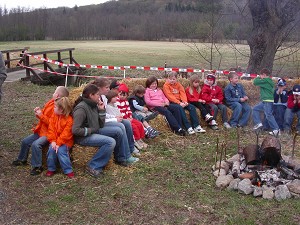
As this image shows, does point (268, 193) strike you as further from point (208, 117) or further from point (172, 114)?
point (208, 117)

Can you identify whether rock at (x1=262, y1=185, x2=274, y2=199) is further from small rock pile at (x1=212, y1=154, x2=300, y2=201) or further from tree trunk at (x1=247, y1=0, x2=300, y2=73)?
tree trunk at (x1=247, y1=0, x2=300, y2=73)

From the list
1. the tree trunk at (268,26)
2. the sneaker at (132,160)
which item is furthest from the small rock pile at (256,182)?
the tree trunk at (268,26)

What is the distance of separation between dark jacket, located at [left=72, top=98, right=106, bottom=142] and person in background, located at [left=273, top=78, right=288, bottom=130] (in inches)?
173

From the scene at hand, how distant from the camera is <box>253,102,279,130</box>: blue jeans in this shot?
8.24 m

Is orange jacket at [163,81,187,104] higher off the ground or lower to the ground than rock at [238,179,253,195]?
higher

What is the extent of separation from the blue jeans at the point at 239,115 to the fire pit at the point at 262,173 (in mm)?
2785

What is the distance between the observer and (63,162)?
5395mm

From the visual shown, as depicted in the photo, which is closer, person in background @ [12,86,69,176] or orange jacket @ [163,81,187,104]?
person in background @ [12,86,69,176]

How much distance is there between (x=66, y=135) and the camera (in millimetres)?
5449

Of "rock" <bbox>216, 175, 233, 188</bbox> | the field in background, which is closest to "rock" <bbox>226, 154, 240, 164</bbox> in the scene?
"rock" <bbox>216, 175, 233, 188</bbox>

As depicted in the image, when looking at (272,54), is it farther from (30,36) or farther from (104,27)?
(104,27)

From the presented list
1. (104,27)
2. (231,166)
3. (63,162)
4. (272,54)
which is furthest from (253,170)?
(104,27)

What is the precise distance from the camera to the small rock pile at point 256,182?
4.89 metres

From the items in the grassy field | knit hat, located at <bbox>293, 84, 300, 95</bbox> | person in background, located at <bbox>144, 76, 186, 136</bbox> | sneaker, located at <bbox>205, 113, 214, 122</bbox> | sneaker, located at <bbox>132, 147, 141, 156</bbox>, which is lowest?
the grassy field
